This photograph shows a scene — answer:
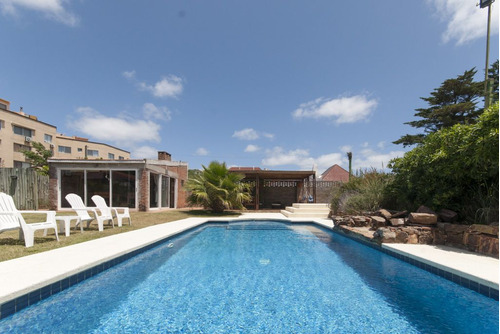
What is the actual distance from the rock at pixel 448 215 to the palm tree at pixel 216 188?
8.71 metres

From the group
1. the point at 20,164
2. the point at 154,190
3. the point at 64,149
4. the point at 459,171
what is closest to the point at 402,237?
the point at 459,171

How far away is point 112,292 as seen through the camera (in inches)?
129

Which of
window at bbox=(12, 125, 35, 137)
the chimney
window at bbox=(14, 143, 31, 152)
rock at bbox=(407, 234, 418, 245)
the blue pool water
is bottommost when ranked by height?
the blue pool water

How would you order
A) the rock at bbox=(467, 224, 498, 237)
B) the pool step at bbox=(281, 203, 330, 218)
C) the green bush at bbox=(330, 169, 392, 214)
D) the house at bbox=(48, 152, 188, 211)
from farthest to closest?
the house at bbox=(48, 152, 188, 211)
the pool step at bbox=(281, 203, 330, 218)
the green bush at bbox=(330, 169, 392, 214)
the rock at bbox=(467, 224, 498, 237)

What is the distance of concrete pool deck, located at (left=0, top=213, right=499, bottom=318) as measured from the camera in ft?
9.11

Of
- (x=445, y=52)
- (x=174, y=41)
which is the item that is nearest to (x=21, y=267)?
(x=174, y=41)

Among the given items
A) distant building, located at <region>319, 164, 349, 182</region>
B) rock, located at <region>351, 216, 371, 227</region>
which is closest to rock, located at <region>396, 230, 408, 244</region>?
rock, located at <region>351, 216, 371, 227</region>

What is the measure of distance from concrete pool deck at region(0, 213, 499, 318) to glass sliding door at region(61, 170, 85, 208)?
10211mm

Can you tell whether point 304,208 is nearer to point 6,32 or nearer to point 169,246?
point 169,246

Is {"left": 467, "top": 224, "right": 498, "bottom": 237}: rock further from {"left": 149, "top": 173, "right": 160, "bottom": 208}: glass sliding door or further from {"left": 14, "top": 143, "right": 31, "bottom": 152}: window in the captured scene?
{"left": 14, "top": 143, "right": 31, "bottom": 152}: window

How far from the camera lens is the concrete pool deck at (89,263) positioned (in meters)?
2.78

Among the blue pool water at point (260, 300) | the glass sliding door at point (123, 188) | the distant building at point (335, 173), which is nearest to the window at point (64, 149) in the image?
the glass sliding door at point (123, 188)

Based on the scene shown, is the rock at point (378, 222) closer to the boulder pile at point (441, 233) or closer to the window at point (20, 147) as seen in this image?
the boulder pile at point (441, 233)

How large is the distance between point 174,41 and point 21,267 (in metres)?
13.5
